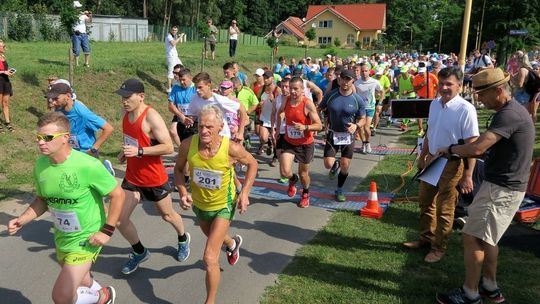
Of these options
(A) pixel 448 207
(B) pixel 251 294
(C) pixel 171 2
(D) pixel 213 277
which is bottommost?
(B) pixel 251 294

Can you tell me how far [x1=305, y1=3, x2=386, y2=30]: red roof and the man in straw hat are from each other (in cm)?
8030

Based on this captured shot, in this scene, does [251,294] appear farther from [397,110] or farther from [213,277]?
[397,110]

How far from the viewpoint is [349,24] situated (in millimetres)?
80625

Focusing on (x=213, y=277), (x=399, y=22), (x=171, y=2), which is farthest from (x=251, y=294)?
(x=399, y=22)

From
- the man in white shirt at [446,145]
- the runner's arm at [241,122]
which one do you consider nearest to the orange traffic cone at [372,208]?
the man in white shirt at [446,145]

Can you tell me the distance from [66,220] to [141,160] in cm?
151

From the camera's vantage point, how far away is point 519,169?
3754mm

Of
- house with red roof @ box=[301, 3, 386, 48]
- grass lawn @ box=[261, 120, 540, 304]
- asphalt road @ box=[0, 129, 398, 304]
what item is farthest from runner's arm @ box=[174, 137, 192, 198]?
house with red roof @ box=[301, 3, 386, 48]

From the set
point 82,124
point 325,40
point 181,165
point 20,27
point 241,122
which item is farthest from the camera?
point 325,40

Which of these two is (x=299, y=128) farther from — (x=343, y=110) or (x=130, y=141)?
(x=130, y=141)

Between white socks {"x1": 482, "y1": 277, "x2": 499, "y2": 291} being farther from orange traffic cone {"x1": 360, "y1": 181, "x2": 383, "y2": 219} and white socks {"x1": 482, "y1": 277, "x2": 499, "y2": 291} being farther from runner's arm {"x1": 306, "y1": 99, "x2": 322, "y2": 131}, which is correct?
runner's arm {"x1": 306, "y1": 99, "x2": 322, "y2": 131}

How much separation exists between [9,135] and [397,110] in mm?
8125

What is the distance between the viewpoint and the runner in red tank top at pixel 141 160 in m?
4.46

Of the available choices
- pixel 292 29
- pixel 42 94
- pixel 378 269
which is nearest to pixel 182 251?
pixel 378 269
